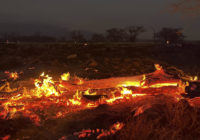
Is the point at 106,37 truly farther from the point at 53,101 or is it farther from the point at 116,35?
the point at 53,101

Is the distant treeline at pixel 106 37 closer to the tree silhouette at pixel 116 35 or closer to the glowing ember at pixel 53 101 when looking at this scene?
the tree silhouette at pixel 116 35

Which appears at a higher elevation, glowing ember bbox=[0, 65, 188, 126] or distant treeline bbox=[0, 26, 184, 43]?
distant treeline bbox=[0, 26, 184, 43]

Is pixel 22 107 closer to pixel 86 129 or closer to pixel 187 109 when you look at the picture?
pixel 86 129

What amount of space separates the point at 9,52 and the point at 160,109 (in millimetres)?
13774

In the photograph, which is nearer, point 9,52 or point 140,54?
point 9,52

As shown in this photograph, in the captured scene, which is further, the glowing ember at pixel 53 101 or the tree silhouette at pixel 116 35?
the tree silhouette at pixel 116 35

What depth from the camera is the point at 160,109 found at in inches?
158

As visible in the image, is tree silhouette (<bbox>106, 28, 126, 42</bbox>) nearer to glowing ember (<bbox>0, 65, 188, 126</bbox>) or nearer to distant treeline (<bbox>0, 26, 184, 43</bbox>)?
distant treeline (<bbox>0, 26, 184, 43</bbox>)

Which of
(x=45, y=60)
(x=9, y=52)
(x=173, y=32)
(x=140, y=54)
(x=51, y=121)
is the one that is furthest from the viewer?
(x=173, y=32)

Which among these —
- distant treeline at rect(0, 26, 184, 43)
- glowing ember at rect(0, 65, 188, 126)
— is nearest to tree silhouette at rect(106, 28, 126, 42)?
distant treeline at rect(0, 26, 184, 43)

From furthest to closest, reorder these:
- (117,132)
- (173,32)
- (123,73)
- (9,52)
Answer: (173,32) → (9,52) → (123,73) → (117,132)

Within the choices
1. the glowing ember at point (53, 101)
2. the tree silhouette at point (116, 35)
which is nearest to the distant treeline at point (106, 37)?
the tree silhouette at point (116, 35)

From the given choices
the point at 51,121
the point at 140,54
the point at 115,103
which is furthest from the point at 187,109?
the point at 140,54

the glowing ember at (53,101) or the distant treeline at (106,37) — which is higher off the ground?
the distant treeline at (106,37)
